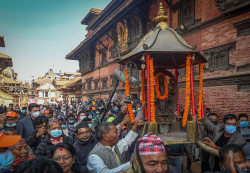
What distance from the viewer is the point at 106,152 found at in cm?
275

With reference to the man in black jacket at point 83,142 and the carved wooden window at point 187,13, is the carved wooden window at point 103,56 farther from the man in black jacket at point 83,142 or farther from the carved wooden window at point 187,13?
the man in black jacket at point 83,142

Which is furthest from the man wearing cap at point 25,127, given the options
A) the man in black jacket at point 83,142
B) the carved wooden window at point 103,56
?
the carved wooden window at point 103,56

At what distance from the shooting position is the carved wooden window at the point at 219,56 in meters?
8.09

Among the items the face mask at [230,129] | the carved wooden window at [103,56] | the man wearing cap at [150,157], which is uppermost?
the carved wooden window at [103,56]

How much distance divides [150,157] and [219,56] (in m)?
7.95

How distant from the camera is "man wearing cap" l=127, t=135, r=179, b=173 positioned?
192cm

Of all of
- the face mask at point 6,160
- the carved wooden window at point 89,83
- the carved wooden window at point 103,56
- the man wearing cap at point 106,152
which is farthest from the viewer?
the carved wooden window at point 89,83

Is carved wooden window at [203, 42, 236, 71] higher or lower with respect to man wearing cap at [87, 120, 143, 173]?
higher

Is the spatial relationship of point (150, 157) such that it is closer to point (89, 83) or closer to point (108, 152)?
point (108, 152)

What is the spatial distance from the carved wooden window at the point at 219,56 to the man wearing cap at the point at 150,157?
7.45 meters

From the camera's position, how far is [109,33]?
18469 mm

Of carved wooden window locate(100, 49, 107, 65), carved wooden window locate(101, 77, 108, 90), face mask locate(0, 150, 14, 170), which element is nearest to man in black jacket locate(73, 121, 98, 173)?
face mask locate(0, 150, 14, 170)

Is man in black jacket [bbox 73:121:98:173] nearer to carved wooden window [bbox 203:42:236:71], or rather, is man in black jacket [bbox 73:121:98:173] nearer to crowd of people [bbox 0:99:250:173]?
crowd of people [bbox 0:99:250:173]

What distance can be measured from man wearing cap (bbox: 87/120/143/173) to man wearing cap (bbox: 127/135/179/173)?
0.58m
